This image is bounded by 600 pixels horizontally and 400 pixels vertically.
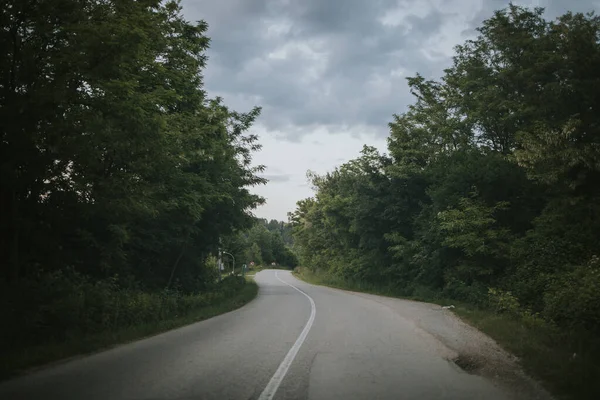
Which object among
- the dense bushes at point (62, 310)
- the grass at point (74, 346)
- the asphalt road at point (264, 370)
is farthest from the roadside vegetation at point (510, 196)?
the dense bushes at point (62, 310)

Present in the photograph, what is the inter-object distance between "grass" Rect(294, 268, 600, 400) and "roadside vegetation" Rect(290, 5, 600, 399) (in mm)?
32

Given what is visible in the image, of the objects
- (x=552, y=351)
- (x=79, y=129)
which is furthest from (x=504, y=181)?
(x=79, y=129)

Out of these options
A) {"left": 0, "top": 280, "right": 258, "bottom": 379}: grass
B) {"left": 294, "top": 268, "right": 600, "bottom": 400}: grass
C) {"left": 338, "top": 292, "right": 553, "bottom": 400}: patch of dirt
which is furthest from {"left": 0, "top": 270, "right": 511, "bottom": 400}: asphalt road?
{"left": 294, "top": 268, "right": 600, "bottom": 400}: grass

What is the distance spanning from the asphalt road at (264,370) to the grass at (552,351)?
0.87m

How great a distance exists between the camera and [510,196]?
21.7 metres

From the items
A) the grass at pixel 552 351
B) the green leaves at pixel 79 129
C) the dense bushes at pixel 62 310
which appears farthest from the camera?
the green leaves at pixel 79 129

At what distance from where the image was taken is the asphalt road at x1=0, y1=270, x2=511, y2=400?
5984 mm

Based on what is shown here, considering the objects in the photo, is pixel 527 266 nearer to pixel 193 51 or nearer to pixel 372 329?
pixel 372 329

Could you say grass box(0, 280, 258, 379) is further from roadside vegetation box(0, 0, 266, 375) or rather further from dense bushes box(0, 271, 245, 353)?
dense bushes box(0, 271, 245, 353)

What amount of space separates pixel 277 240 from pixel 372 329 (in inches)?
4739

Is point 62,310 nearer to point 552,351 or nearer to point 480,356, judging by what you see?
point 480,356

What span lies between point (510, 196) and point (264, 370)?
18187 millimetres

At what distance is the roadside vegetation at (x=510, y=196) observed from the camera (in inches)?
427

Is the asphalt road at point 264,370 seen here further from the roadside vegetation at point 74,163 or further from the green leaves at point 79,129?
the green leaves at point 79,129
